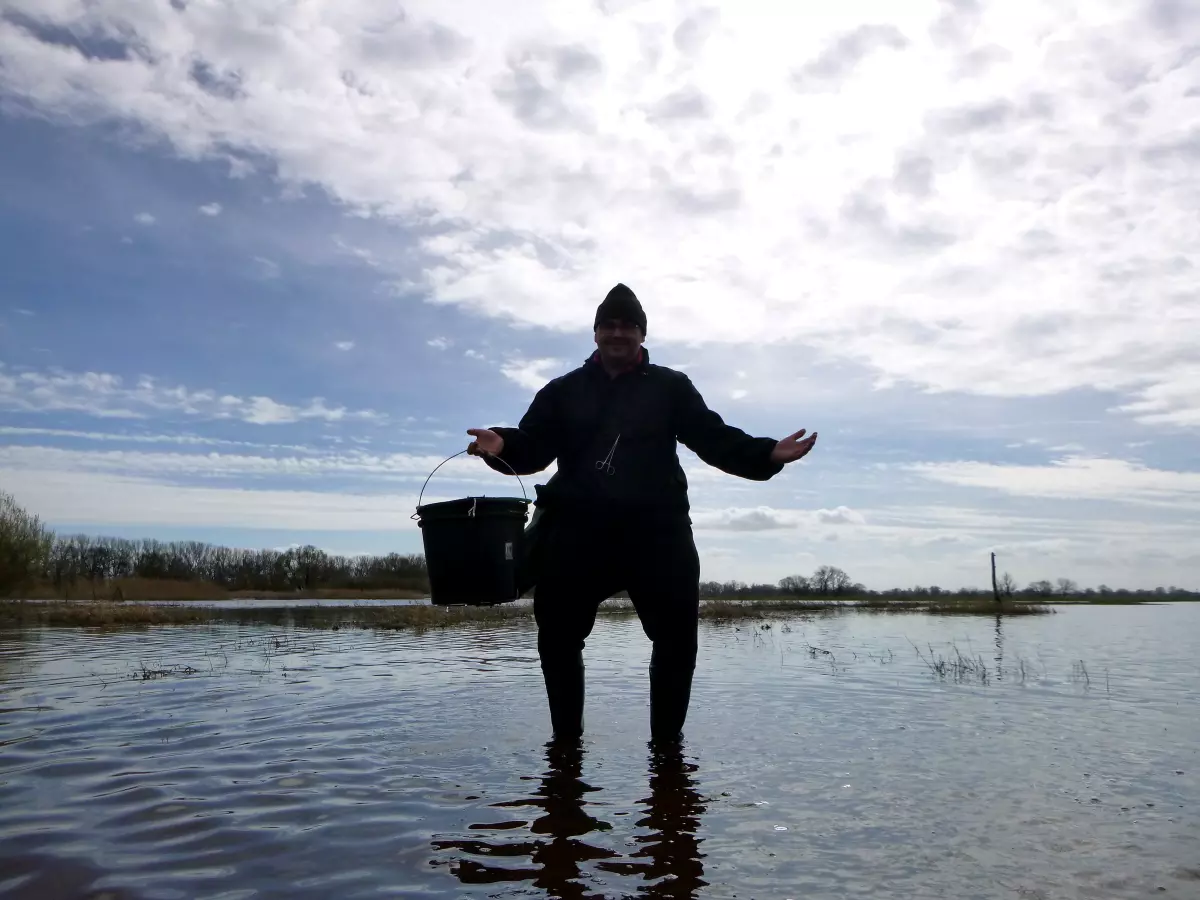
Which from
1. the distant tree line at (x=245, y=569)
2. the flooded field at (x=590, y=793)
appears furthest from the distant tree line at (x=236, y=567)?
the flooded field at (x=590, y=793)

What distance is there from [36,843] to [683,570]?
10.3 feet

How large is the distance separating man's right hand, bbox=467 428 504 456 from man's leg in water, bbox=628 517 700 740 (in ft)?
2.97

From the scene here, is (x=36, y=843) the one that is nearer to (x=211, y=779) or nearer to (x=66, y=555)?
(x=211, y=779)

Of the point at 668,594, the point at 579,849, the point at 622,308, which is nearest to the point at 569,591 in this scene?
the point at 668,594

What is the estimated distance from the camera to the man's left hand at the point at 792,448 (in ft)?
14.8

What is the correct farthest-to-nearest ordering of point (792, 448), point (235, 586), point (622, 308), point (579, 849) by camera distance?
point (235, 586), point (622, 308), point (792, 448), point (579, 849)

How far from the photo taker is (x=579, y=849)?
308cm

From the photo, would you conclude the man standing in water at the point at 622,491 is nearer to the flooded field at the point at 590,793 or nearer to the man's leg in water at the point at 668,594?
the man's leg in water at the point at 668,594

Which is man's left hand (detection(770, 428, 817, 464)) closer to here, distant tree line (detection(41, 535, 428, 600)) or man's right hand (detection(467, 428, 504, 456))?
man's right hand (detection(467, 428, 504, 456))

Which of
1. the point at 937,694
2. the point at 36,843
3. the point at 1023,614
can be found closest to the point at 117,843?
the point at 36,843

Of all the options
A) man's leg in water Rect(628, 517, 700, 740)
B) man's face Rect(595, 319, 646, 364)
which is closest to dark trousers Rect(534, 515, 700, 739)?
man's leg in water Rect(628, 517, 700, 740)

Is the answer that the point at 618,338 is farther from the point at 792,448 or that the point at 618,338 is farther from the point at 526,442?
the point at 792,448

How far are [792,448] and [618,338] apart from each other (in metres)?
1.22

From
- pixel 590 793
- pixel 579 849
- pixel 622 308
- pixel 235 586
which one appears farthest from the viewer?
pixel 235 586
